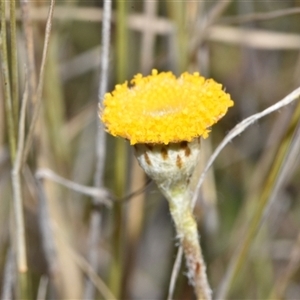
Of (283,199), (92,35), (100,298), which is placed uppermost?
(92,35)

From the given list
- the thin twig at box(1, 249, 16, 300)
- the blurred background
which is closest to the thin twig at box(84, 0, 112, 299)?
the blurred background

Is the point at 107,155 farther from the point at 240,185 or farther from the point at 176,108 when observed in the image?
the point at 176,108

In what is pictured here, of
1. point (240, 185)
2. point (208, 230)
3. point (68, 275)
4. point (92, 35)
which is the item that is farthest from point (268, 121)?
point (68, 275)

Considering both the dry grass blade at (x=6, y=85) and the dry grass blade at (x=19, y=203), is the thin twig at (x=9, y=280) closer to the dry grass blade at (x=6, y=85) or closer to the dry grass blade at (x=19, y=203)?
the dry grass blade at (x=19, y=203)

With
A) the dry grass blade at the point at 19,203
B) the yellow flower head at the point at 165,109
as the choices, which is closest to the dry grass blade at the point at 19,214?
the dry grass blade at the point at 19,203

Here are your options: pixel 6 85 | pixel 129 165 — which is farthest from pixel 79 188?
pixel 129 165

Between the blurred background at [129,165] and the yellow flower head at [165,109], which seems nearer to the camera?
the yellow flower head at [165,109]

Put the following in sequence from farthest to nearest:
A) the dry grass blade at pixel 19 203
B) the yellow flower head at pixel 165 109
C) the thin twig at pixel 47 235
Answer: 1. the thin twig at pixel 47 235
2. the dry grass blade at pixel 19 203
3. the yellow flower head at pixel 165 109
